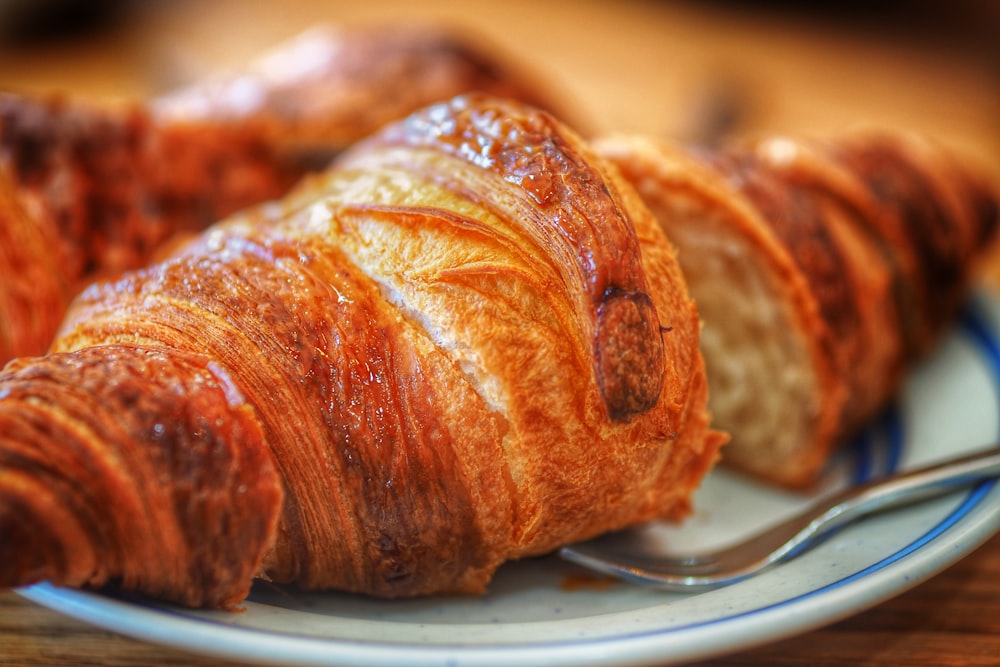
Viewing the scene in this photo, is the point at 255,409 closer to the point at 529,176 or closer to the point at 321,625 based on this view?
Result: the point at 321,625

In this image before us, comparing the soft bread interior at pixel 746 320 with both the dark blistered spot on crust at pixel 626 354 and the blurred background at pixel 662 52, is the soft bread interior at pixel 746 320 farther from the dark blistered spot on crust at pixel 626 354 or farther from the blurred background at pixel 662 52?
the blurred background at pixel 662 52

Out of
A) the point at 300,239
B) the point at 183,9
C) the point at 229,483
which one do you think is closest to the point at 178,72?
the point at 183,9

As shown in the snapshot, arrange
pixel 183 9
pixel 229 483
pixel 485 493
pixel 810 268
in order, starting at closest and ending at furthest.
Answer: pixel 229 483 → pixel 485 493 → pixel 810 268 → pixel 183 9

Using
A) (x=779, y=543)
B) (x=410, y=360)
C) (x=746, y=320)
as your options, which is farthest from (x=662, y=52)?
(x=410, y=360)

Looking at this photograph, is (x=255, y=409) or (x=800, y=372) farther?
(x=800, y=372)

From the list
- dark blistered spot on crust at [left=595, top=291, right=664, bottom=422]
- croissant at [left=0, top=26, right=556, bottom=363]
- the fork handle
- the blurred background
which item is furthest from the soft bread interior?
the blurred background

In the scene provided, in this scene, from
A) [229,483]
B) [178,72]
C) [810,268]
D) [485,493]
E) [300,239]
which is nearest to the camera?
[229,483]

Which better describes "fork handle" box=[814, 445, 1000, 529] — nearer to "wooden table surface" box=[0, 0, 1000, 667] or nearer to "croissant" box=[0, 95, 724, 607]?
"croissant" box=[0, 95, 724, 607]
